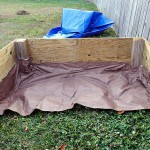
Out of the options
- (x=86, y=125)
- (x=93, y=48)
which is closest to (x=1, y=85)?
(x=86, y=125)

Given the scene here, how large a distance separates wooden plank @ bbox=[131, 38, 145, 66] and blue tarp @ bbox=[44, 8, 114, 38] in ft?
6.24

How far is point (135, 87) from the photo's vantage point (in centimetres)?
306

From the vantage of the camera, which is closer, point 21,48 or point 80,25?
point 21,48

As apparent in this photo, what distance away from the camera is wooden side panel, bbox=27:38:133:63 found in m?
3.42

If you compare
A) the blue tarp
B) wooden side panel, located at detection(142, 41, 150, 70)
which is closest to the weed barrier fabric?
wooden side panel, located at detection(142, 41, 150, 70)

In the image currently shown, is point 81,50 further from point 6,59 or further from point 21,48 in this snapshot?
point 6,59

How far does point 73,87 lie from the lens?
3.16 metres

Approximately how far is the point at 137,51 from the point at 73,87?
3.35 ft

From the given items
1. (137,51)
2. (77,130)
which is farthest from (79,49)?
(77,130)

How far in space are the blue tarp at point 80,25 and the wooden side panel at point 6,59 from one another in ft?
6.55

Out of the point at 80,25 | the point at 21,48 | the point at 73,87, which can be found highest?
the point at 21,48

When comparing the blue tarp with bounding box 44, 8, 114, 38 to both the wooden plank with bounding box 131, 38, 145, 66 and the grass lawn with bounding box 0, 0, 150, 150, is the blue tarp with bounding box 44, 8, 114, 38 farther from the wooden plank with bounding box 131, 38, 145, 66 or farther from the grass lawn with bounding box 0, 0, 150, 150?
the grass lawn with bounding box 0, 0, 150, 150

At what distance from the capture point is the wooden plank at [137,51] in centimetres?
330

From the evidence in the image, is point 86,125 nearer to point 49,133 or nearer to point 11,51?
point 49,133
